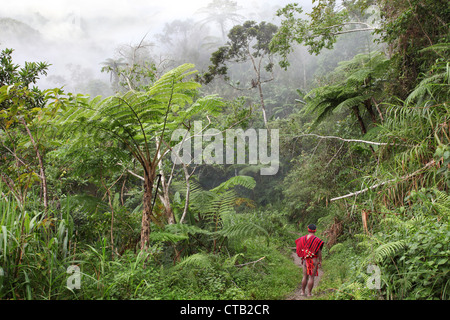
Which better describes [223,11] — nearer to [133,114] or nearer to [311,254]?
[133,114]

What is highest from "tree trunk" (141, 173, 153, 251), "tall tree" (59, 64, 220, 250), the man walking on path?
"tall tree" (59, 64, 220, 250)

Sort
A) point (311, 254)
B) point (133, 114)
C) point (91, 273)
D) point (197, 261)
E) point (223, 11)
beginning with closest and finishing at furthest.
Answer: point (91, 273)
point (133, 114)
point (197, 261)
point (311, 254)
point (223, 11)

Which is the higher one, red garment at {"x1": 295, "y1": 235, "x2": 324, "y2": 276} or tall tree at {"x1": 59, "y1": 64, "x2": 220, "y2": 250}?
tall tree at {"x1": 59, "y1": 64, "x2": 220, "y2": 250}

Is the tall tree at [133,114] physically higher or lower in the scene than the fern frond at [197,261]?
higher

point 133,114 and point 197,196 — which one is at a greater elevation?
point 133,114

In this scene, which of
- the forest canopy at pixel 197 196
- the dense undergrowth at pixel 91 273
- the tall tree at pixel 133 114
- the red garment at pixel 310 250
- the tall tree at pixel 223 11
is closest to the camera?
the dense undergrowth at pixel 91 273

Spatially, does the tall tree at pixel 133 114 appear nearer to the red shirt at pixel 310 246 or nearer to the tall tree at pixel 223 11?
the red shirt at pixel 310 246

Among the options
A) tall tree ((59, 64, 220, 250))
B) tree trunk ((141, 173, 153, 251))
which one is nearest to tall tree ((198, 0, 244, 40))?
tall tree ((59, 64, 220, 250))

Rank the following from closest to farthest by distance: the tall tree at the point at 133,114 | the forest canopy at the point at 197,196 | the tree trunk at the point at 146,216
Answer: the forest canopy at the point at 197,196 → the tall tree at the point at 133,114 → the tree trunk at the point at 146,216

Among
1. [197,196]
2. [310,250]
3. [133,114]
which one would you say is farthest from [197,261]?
[133,114]

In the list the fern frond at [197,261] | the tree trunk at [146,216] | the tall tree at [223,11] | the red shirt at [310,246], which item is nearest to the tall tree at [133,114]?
the tree trunk at [146,216]

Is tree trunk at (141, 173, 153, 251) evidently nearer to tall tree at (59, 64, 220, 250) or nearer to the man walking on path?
tall tree at (59, 64, 220, 250)

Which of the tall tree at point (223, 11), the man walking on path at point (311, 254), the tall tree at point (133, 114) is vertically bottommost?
the man walking on path at point (311, 254)
